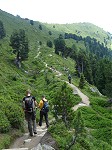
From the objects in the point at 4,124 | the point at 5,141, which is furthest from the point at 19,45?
the point at 5,141

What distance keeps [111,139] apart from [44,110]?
1072cm

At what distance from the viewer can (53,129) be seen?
18.1m

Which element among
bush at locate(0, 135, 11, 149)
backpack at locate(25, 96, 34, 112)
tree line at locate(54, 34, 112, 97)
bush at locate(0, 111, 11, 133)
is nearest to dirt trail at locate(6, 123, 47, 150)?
bush at locate(0, 135, 11, 149)

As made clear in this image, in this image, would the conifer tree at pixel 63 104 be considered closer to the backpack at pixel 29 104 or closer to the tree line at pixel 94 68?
the backpack at pixel 29 104

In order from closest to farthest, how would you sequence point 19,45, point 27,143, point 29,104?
point 27,143 < point 29,104 < point 19,45

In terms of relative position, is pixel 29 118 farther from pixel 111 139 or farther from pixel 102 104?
pixel 102 104

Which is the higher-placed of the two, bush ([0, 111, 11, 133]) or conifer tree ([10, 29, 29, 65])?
conifer tree ([10, 29, 29, 65])

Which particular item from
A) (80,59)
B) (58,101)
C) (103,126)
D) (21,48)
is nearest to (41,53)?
(80,59)

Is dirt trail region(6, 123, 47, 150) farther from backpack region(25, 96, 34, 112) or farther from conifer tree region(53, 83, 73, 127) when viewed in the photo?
conifer tree region(53, 83, 73, 127)

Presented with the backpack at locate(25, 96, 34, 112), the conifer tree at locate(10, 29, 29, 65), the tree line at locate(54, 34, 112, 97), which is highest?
the conifer tree at locate(10, 29, 29, 65)

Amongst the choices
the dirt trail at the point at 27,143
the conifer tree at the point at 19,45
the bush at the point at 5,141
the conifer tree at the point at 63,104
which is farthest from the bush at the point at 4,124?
the conifer tree at the point at 19,45

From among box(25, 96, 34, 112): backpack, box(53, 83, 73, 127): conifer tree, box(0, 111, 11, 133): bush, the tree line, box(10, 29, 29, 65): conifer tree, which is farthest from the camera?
box(10, 29, 29, 65): conifer tree

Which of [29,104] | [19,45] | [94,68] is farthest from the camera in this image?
[94,68]

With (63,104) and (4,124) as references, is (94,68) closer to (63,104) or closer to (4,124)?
(63,104)
